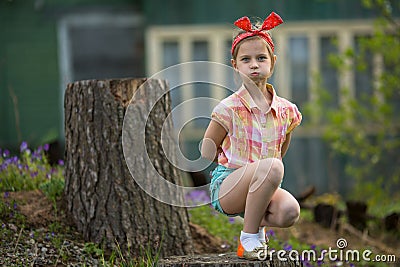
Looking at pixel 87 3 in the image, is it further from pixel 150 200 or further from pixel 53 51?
pixel 150 200

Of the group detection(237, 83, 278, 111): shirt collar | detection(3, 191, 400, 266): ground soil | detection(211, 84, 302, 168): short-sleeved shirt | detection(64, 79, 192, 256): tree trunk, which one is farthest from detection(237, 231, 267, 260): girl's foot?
detection(3, 191, 400, 266): ground soil

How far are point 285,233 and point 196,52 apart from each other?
20.1 feet

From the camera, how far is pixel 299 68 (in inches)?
458

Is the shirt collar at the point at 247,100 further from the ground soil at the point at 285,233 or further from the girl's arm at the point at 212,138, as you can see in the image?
the ground soil at the point at 285,233

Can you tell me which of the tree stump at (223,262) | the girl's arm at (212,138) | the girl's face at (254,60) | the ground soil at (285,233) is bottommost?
the ground soil at (285,233)

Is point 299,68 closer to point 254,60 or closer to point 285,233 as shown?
point 285,233

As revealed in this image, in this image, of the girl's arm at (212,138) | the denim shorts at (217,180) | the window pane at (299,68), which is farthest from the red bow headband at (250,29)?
the window pane at (299,68)

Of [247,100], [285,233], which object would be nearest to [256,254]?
[247,100]

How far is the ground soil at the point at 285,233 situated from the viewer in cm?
457

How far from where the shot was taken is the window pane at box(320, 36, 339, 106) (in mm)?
11555

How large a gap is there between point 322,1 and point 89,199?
25.3ft

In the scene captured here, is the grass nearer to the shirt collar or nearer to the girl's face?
the shirt collar

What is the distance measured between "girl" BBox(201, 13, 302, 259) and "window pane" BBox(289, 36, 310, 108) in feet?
26.9

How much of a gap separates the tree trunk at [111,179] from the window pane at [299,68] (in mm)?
7283
